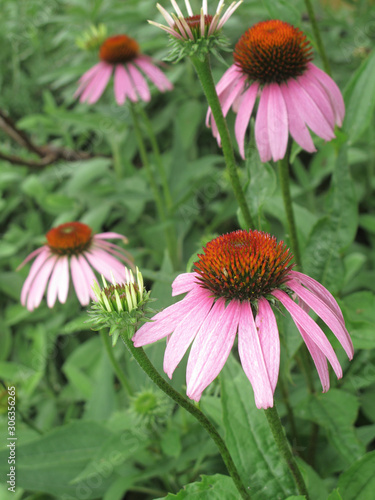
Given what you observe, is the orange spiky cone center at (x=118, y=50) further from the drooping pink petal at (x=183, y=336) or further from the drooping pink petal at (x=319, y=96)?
the drooping pink petal at (x=183, y=336)

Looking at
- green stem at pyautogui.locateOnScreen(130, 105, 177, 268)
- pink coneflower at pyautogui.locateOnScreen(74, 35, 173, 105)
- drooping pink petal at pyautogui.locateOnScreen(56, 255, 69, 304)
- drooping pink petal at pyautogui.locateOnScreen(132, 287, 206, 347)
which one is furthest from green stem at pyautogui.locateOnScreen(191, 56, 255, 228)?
pink coneflower at pyautogui.locateOnScreen(74, 35, 173, 105)

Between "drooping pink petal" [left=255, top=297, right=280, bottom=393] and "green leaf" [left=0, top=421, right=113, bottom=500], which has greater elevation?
"drooping pink petal" [left=255, top=297, right=280, bottom=393]

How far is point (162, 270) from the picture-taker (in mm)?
1116

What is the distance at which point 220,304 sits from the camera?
0.55 meters

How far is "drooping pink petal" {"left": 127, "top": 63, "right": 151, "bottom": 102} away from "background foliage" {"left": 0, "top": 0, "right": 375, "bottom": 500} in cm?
18

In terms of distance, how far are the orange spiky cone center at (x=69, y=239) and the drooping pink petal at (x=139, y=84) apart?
51cm

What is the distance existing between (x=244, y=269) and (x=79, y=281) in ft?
1.93

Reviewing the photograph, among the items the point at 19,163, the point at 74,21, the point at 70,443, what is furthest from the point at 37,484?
the point at 74,21

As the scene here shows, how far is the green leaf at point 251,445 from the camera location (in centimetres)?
69

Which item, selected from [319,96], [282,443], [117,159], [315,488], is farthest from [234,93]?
[117,159]

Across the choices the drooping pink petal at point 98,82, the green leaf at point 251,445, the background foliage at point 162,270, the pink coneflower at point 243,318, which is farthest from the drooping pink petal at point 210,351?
the drooping pink petal at point 98,82

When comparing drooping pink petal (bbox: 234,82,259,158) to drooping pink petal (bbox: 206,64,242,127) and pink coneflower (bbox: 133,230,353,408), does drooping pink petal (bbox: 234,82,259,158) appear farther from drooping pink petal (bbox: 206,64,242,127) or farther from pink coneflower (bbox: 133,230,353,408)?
pink coneflower (bbox: 133,230,353,408)

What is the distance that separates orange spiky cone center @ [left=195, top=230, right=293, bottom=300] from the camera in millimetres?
547

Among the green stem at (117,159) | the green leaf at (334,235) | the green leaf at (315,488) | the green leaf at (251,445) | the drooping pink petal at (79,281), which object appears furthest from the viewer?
the green stem at (117,159)
